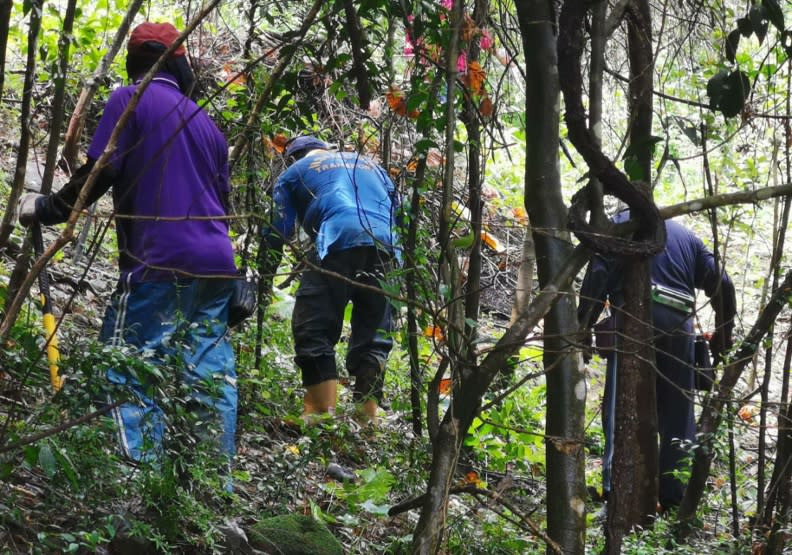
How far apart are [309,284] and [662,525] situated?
7.76 ft

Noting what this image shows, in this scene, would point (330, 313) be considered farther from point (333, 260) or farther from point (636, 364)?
point (636, 364)

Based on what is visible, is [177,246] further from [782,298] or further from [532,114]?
[782,298]

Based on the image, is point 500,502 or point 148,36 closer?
point 500,502

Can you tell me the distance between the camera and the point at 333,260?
5547 mm

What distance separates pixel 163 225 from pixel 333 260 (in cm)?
162

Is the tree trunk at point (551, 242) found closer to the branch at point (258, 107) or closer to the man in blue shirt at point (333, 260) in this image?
the branch at point (258, 107)

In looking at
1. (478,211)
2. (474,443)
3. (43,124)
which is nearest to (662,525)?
(474,443)

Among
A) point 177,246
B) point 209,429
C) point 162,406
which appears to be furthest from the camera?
point 177,246

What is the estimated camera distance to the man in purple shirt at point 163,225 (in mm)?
3838

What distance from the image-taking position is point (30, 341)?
305cm

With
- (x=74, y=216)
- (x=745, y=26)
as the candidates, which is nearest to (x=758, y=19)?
(x=745, y=26)

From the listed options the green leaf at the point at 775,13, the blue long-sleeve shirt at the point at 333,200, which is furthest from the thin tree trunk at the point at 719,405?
the blue long-sleeve shirt at the point at 333,200

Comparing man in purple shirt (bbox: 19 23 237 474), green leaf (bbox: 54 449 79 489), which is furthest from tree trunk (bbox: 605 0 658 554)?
green leaf (bbox: 54 449 79 489)

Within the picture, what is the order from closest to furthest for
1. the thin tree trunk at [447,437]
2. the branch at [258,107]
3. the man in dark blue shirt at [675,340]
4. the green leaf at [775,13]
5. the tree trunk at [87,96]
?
the thin tree trunk at [447,437]
the green leaf at [775,13]
the tree trunk at [87,96]
the branch at [258,107]
the man in dark blue shirt at [675,340]
